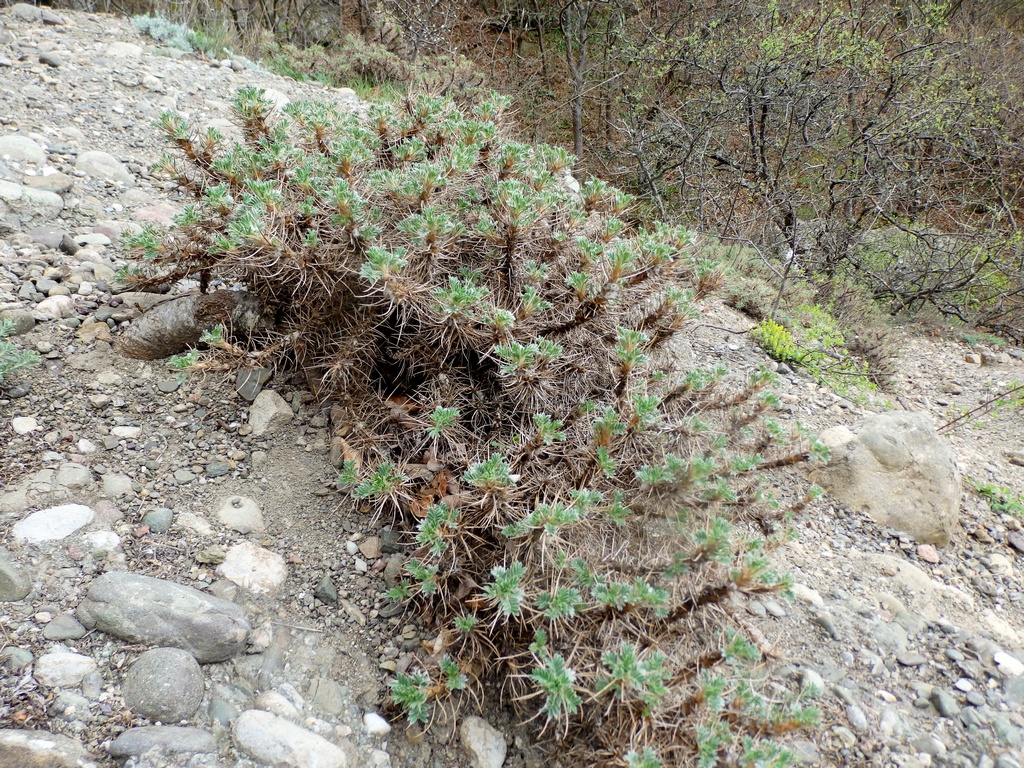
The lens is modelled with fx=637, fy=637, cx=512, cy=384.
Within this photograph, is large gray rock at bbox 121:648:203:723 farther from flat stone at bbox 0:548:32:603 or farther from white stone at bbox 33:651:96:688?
flat stone at bbox 0:548:32:603

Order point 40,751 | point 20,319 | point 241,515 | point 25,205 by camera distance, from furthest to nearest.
Result: 1. point 25,205
2. point 20,319
3. point 241,515
4. point 40,751

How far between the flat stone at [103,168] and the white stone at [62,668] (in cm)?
305

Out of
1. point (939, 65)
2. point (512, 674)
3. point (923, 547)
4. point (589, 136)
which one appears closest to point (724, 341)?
point (923, 547)

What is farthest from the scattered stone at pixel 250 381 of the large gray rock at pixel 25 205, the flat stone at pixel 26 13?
the flat stone at pixel 26 13

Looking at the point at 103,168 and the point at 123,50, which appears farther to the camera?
the point at 123,50

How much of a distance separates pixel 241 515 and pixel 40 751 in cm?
94

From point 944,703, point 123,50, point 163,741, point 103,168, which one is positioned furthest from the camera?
point 123,50

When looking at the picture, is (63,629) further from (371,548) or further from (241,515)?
(371,548)

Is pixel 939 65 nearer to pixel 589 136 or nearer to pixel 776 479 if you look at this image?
pixel 589 136

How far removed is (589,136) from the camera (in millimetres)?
10109

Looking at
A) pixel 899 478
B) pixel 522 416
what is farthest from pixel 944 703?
pixel 522 416

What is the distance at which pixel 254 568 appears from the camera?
2244 mm

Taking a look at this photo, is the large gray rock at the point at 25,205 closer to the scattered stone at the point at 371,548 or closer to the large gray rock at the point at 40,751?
the scattered stone at the point at 371,548

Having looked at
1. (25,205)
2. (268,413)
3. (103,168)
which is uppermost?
(103,168)
